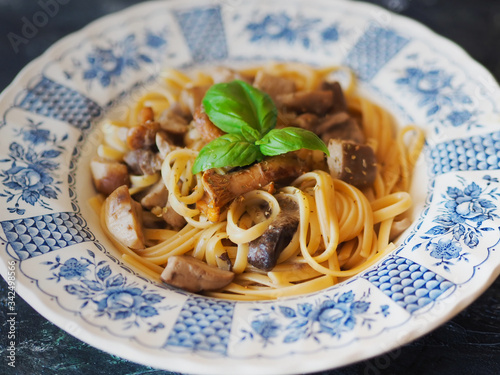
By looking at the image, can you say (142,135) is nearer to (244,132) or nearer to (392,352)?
(244,132)

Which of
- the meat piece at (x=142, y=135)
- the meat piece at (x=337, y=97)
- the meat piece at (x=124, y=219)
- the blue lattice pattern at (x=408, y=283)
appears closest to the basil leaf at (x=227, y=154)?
the meat piece at (x=124, y=219)

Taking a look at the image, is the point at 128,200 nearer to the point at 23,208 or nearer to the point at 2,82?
the point at 23,208

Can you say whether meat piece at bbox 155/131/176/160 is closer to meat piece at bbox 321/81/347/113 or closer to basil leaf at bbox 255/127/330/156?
basil leaf at bbox 255/127/330/156

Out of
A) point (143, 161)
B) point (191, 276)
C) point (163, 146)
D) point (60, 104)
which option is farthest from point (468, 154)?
point (60, 104)

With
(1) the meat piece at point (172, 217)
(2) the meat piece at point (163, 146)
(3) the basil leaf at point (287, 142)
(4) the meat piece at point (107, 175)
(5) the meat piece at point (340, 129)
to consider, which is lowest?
(1) the meat piece at point (172, 217)

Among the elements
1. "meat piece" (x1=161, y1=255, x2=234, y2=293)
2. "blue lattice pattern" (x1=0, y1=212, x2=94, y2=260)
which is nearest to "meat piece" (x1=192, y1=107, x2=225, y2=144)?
"meat piece" (x1=161, y1=255, x2=234, y2=293)

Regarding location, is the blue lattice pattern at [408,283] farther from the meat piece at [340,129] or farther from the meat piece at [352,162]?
the meat piece at [340,129]

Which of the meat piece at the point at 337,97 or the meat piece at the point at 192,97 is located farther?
the meat piece at the point at 337,97
